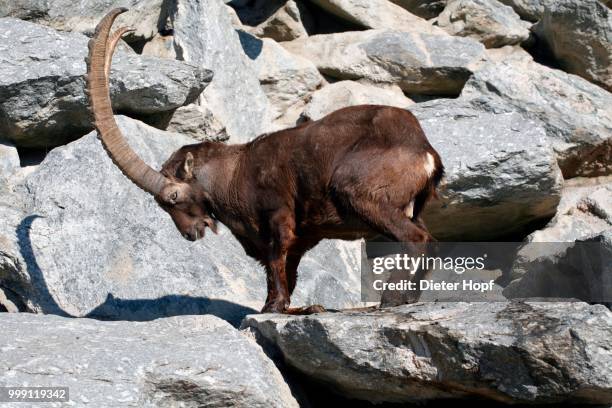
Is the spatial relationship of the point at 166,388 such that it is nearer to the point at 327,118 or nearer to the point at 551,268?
the point at 327,118

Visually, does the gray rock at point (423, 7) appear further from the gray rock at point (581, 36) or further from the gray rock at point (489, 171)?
the gray rock at point (489, 171)

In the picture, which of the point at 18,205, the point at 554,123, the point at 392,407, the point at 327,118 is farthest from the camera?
the point at 554,123

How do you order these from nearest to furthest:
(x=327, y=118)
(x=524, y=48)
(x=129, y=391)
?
(x=129, y=391) < (x=327, y=118) < (x=524, y=48)

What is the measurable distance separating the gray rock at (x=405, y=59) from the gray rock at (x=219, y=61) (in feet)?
5.14

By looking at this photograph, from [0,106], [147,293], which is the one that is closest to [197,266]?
[147,293]

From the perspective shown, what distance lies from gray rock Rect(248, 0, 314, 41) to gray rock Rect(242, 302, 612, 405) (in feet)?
24.7

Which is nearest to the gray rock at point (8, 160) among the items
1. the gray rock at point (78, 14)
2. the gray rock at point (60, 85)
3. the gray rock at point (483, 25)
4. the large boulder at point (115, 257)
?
the gray rock at point (60, 85)

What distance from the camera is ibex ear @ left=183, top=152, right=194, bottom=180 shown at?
9.17 meters

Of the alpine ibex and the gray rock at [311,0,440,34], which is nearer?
the alpine ibex

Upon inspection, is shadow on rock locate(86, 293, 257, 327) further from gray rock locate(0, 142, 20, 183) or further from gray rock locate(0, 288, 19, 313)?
gray rock locate(0, 142, 20, 183)

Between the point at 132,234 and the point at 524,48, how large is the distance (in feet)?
23.6

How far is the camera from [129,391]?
676 cm

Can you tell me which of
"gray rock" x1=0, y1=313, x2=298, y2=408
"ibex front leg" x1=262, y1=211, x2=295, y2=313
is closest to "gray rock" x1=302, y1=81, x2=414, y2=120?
"ibex front leg" x1=262, y1=211, x2=295, y2=313

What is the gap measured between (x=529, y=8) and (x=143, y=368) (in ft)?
34.2
